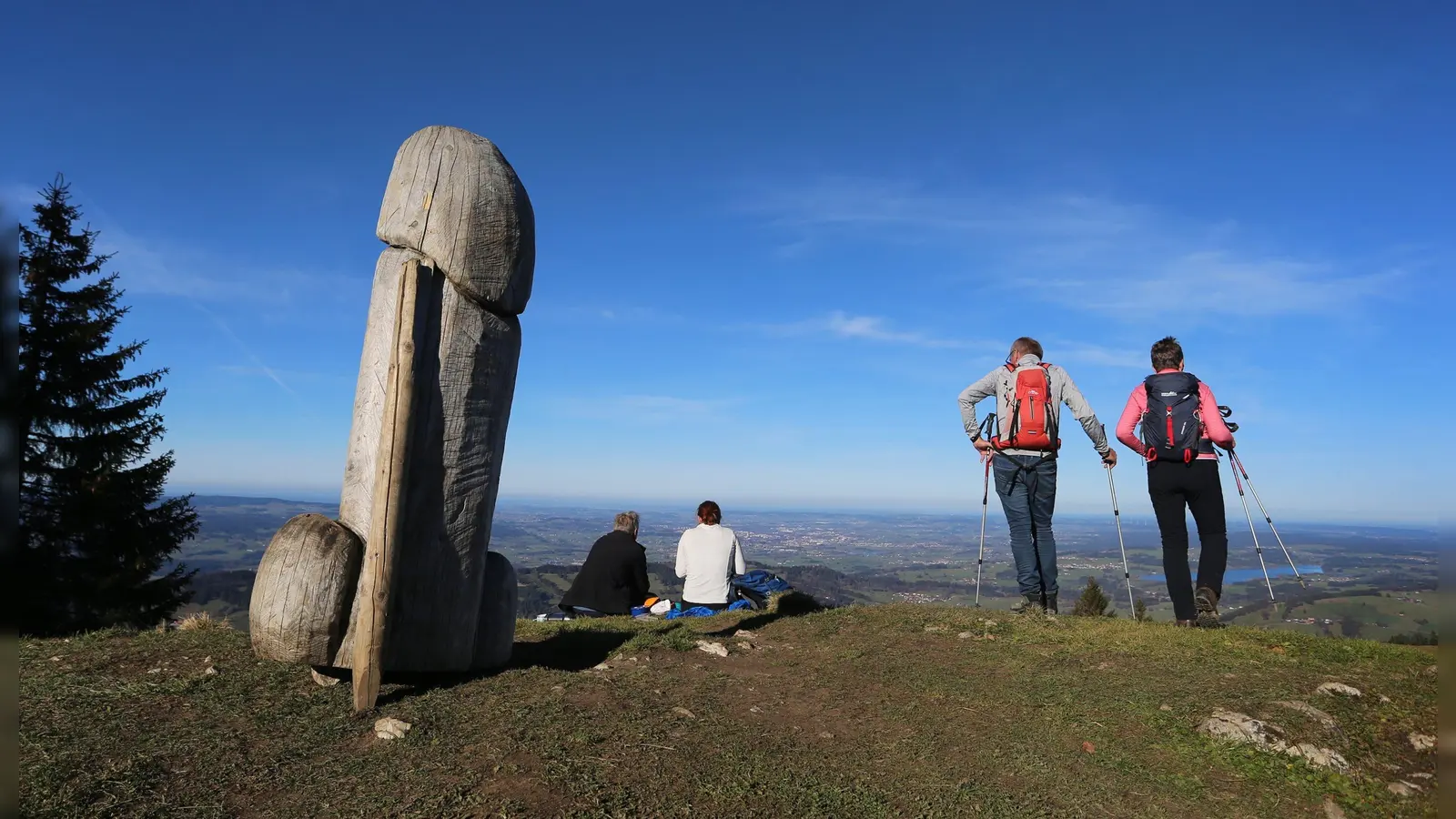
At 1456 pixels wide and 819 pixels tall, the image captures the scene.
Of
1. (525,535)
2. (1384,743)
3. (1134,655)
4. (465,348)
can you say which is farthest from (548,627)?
(525,535)

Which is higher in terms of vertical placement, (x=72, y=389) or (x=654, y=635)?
(x=72, y=389)

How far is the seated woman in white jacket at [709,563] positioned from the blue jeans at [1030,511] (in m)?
3.55

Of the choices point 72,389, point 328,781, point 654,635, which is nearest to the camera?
point 328,781

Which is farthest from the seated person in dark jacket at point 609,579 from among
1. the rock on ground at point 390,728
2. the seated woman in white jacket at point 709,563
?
the rock on ground at point 390,728

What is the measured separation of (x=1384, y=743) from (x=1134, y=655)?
6.53 ft

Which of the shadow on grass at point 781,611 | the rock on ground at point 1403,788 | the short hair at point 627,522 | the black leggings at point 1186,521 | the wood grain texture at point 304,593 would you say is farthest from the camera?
the short hair at point 627,522

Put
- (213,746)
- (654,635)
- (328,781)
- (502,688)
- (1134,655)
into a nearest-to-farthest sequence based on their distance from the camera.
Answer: (328,781), (213,746), (502,688), (1134,655), (654,635)

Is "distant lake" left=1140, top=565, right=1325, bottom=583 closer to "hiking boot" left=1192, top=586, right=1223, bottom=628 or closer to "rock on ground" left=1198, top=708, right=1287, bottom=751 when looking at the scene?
"hiking boot" left=1192, top=586, right=1223, bottom=628

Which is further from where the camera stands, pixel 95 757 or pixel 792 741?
pixel 792 741

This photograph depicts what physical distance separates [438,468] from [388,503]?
0.42m

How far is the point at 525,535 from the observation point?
96625 millimetres

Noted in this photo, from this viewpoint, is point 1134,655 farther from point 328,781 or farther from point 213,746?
point 213,746

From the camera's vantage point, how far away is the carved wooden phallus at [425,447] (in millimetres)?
4695

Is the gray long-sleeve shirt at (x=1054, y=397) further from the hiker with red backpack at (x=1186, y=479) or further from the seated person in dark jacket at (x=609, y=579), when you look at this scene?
the seated person in dark jacket at (x=609, y=579)
